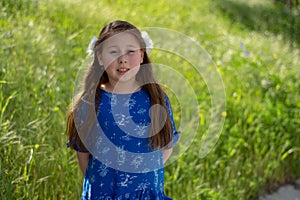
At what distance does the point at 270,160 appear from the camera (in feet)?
12.1

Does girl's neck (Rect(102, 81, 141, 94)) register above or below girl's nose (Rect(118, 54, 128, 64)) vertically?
below

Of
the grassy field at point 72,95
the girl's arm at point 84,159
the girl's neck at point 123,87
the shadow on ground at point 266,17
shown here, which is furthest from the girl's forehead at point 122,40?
the shadow on ground at point 266,17

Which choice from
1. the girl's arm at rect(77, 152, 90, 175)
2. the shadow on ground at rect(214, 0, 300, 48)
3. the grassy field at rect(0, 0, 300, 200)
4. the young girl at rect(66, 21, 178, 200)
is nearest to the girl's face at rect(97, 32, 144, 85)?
the young girl at rect(66, 21, 178, 200)

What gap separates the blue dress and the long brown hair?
2 centimetres

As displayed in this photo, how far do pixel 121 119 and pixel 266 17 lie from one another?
690 cm

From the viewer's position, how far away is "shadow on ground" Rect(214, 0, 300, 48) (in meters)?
7.62

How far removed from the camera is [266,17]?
27.9 ft

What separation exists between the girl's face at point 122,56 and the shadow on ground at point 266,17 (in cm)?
537

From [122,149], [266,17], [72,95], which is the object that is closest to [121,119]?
[122,149]

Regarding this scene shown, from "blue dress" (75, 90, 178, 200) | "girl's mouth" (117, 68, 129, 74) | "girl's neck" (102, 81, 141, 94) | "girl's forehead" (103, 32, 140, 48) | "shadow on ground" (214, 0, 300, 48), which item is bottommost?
"blue dress" (75, 90, 178, 200)

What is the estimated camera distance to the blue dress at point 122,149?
2.03 m

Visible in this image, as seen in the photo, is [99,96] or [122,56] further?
[99,96]

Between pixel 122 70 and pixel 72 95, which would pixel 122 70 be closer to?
pixel 122 70

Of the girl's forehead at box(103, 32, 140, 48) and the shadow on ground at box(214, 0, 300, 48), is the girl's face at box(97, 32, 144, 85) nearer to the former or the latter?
the girl's forehead at box(103, 32, 140, 48)
